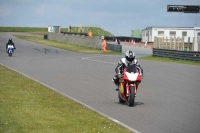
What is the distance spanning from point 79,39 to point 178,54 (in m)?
27.9

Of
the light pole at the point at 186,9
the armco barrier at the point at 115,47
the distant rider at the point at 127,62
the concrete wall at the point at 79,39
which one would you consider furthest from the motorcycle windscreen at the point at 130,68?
the concrete wall at the point at 79,39

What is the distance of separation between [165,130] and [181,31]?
191 feet

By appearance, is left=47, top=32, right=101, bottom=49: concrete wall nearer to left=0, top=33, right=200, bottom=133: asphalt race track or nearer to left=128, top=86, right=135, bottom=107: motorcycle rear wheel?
left=0, top=33, right=200, bottom=133: asphalt race track

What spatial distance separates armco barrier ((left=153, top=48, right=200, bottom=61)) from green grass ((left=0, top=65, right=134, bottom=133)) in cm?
2208

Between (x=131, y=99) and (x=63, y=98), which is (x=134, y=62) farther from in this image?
(x=63, y=98)

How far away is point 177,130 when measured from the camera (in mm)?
9992

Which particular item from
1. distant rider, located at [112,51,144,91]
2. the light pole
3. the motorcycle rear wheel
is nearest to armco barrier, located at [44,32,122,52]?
the light pole

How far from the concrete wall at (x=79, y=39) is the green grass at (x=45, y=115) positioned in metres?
42.8

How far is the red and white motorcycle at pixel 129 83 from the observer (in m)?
13.5

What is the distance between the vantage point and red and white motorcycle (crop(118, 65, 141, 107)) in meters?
13.5

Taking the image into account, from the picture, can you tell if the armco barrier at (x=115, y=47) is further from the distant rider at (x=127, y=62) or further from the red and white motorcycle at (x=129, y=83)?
the red and white motorcycle at (x=129, y=83)

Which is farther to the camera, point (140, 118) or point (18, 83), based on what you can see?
point (18, 83)

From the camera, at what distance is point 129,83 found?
13664 millimetres

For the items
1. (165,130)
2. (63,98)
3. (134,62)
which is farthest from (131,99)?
(165,130)
